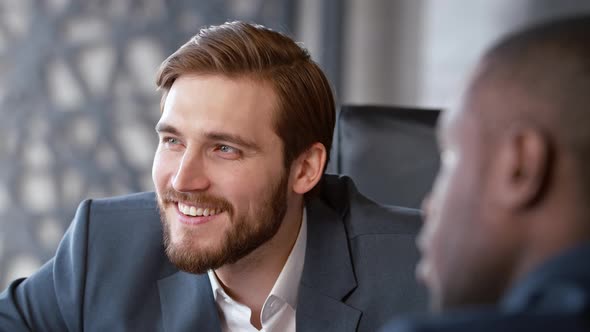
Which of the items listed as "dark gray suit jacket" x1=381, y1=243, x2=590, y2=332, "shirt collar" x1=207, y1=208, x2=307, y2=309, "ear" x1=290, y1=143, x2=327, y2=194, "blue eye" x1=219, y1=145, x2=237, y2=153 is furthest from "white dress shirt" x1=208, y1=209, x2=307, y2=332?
"dark gray suit jacket" x1=381, y1=243, x2=590, y2=332

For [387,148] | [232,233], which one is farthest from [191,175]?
[387,148]

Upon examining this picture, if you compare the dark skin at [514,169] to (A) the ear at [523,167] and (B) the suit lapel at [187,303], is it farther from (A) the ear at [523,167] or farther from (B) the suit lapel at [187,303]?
(B) the suit lapel at [187,303]

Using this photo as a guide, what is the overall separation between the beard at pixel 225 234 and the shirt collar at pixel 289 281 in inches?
3.1

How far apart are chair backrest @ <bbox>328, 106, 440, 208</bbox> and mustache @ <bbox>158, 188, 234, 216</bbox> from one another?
1.38 feet

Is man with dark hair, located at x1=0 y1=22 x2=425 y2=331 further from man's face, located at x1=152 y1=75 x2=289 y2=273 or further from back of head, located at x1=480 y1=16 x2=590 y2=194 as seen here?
back of head, located at x1=480 y1=16 x2=590 y2=194

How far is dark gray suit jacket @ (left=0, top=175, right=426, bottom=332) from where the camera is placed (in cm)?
166

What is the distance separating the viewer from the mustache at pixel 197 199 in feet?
5.16

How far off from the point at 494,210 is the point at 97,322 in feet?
3.79

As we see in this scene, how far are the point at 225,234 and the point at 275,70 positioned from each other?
1.20 ft

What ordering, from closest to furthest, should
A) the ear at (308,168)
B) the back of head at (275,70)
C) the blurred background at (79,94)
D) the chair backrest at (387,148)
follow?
the back of head at (275,70), the ear at (308,168), the chair backrest at (387,148), the blurred background at (79,94)

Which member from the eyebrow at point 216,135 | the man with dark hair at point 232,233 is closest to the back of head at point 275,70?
the man with dark hair at point 232,233

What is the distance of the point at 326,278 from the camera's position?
170cm

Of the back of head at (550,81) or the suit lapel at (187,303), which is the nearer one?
the back of head at (550,81)

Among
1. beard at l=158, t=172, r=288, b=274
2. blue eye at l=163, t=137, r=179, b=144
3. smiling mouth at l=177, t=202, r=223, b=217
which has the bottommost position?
beard at l=158, t=172, r=288, b=274
